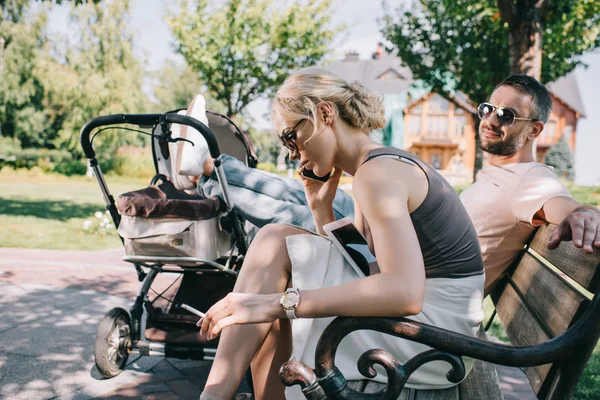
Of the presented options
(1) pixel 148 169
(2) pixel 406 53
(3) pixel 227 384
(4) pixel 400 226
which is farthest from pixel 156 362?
(1) pixel 148 169

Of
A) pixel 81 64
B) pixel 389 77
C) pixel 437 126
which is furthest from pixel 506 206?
pixel 389 77

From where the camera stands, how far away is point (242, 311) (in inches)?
62.6

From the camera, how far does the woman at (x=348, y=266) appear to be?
5.05ft

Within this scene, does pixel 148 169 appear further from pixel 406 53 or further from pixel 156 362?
pixel 156 362

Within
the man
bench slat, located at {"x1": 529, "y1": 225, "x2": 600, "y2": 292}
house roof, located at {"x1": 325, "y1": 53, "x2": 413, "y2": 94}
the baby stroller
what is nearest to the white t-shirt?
the man

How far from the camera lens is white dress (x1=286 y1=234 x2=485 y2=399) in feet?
5.75

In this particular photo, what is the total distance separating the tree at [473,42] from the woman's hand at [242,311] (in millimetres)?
15261

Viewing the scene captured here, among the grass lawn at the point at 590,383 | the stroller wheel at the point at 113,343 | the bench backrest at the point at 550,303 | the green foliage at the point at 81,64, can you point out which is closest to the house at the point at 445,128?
the green foliage at the point at 81,64

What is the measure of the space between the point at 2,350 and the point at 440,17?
19074mm

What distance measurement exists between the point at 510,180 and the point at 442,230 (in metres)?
0.88

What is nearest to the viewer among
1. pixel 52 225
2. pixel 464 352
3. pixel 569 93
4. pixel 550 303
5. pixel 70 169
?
pixel 464 352

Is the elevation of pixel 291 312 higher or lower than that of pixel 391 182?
lower

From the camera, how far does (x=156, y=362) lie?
3.83 meters

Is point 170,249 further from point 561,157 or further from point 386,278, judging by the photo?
point 561,157
